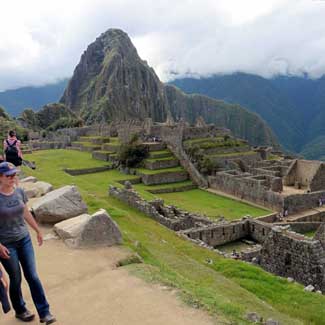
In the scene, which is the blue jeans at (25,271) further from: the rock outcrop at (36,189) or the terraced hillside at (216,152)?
the terraced hillside at (216,152)

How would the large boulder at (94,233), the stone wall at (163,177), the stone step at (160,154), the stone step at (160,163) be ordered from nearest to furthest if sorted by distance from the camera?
the large boulder at (94,233)
the stone wall at (163,177)
the stone step at (160,163)
the stone step at (160,154)

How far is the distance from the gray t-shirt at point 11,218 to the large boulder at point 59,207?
484 cm

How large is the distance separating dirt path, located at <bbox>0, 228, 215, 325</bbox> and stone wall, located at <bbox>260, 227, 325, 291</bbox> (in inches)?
279

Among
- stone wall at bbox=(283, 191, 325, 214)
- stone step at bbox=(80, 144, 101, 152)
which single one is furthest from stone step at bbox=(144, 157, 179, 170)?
stone wall at bbox=(283, 191, 325, 214)

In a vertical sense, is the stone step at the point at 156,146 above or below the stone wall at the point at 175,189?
above

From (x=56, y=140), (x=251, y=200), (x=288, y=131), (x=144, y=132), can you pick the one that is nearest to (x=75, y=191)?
(x=251, y=200)

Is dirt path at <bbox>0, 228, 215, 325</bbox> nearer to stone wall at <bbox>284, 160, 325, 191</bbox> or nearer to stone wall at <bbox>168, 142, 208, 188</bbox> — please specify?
stone wall at <bbox>284, 160, 325, 191</bbox>

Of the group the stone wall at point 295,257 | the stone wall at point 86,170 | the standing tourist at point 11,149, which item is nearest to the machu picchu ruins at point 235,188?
the stone wall at point 295,257

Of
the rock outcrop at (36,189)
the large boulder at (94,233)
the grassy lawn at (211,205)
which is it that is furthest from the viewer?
the grassy lawn at (211,205)

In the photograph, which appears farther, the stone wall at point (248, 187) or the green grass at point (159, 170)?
the green grass at point (159, 170)

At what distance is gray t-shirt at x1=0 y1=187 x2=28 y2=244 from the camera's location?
547 cm

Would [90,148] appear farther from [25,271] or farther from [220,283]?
[25,271]

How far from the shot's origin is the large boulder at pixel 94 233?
8.81 metres

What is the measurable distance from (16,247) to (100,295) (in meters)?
1.69
